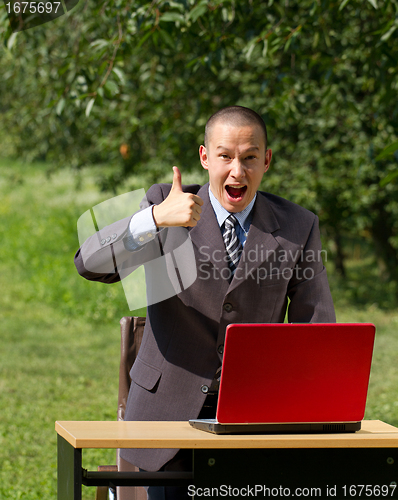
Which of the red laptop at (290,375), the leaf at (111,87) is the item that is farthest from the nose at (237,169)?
the leaf at (111,87)

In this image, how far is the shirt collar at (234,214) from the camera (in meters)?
2.36

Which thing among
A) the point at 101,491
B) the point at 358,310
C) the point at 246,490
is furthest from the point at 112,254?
the point at 358,310

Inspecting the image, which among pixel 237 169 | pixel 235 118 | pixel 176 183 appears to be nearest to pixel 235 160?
pixel 237 169

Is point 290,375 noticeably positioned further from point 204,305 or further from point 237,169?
point 237,169

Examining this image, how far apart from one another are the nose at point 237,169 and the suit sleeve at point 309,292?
41 cm

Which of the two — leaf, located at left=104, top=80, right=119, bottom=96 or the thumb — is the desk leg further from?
leaf, located at left=104, top=80, right=119, bottom=96

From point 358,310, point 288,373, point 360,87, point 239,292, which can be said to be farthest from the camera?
point 358,310

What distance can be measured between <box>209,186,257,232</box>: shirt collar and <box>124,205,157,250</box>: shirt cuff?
45 centimetres

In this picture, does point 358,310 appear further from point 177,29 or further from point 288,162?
point 177,29

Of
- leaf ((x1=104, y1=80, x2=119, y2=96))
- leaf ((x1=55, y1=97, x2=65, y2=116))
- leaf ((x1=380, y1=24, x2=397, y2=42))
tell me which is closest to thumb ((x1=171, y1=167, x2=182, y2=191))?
leaf ((x1=104, y1=80, x2=119, y2=96))

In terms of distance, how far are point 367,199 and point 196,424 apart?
23.1ft

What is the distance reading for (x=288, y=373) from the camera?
1.75 meters

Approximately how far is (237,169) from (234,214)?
27 centimetres

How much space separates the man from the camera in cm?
216
